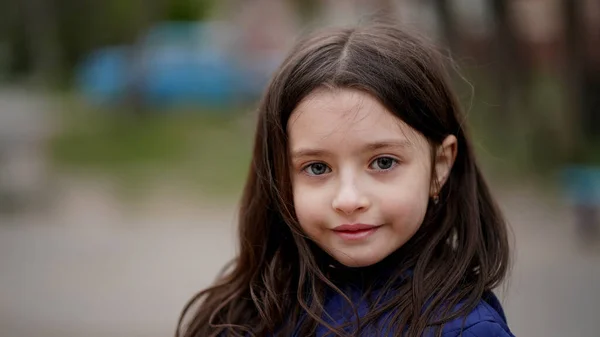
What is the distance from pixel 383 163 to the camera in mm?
1760

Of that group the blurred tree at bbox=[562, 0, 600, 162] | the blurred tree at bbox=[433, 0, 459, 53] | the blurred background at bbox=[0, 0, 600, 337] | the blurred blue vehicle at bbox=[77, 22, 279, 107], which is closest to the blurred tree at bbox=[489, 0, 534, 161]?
the blurred background at bbox=[0, 0, 600, 337]

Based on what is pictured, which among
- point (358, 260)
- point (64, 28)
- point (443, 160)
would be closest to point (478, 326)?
point (358, 260)

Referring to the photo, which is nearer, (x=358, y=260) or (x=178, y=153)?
(x=358, y=260)

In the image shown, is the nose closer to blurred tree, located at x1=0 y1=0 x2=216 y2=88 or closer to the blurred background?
the blurred background

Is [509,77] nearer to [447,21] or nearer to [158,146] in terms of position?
[447,21]

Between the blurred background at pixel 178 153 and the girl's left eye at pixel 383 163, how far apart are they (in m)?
0.55

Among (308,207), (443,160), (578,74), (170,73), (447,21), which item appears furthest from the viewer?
(170,73)

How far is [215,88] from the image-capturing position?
15781 mm

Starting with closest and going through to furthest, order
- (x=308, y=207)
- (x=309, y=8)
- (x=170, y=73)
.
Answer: (x=308, y=207) → (x=309, y=8) → (x=170, y=73)

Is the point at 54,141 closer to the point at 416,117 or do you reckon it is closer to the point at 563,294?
the point at 563,294

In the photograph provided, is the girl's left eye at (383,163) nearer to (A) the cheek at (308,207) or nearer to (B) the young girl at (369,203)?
(B) the young girl at (369,203)

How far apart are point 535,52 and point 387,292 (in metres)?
8.92

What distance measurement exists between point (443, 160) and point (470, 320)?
386mm

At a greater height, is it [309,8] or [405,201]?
[309,8]
